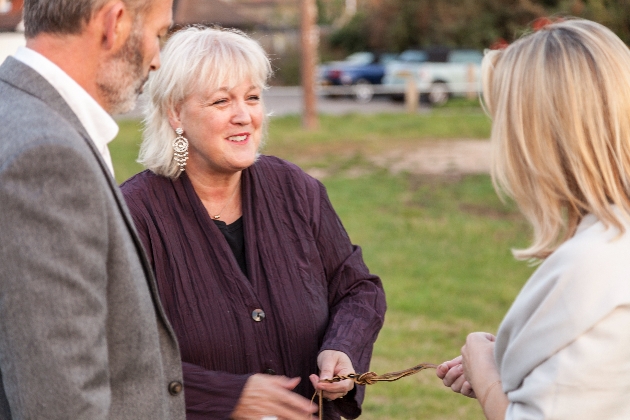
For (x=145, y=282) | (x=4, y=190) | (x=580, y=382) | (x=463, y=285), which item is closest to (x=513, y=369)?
(x=580, y=382)

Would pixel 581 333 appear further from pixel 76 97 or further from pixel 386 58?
pixel 386 58

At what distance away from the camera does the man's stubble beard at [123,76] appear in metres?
1.89

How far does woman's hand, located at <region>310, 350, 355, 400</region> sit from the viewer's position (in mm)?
2693

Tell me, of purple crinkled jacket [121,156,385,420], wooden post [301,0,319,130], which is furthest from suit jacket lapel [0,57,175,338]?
wooden post [301,0,319,130]

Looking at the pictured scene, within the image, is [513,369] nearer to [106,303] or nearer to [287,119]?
[106,303]

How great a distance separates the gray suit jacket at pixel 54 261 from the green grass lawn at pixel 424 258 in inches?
139

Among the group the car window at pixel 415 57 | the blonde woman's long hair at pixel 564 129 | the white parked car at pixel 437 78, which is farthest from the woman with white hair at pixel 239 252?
the car window at pixel 415 57

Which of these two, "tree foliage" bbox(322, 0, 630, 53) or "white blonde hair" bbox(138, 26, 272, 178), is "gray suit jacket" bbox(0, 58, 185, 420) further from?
"tree foliage" bbox(322, 0, 630, 53)

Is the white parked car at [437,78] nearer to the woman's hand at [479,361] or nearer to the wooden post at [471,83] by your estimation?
the wooden post at [471,83]

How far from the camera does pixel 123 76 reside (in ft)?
6.28

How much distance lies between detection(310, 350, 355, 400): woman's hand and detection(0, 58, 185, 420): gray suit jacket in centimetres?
99

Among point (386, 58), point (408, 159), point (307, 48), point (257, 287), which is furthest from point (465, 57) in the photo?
point (257, 287)

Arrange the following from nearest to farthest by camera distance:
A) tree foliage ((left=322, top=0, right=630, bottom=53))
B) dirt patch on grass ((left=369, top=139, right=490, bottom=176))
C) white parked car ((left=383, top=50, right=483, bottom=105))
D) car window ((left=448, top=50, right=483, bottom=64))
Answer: dirt patch on grass ((left=369, top=139, right=490, bottom=176)) < white parked car ((left=383, top=50, right=483, bottom=105)) < car window ((left=448, top=50, right=483, bottom=64)) < tree foliage ((left=322, top=0, right=630, bottom=53))

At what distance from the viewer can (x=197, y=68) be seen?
290 centimetres
